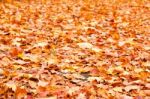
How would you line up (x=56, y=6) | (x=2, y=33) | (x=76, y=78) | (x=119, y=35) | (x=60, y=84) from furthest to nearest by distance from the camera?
(x=56, y=6) → (x=119, y=35) → (x=2, y=33) → (x=76, y=78) → (x=60, y=84)

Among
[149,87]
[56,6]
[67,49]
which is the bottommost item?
[149,87]

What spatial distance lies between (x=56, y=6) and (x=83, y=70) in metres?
5.07

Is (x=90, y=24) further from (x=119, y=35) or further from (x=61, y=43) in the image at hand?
(x=61, y=43)

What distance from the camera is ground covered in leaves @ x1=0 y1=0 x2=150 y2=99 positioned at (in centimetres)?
413

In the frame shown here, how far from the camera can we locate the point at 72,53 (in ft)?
18.4

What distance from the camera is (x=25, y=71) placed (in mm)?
4551

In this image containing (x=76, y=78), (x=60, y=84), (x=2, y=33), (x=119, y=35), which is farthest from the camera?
(x=119, y=35)

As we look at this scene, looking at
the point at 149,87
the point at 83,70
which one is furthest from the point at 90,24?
the point at 149,87

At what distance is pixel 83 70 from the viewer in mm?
4848

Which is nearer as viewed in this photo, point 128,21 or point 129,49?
point 129,49

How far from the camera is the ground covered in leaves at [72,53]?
13.6 ft

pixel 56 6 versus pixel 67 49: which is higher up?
pixel 56 6

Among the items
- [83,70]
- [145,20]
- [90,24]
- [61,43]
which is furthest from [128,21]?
[83,70]

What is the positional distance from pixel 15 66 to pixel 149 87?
67.0 inches
